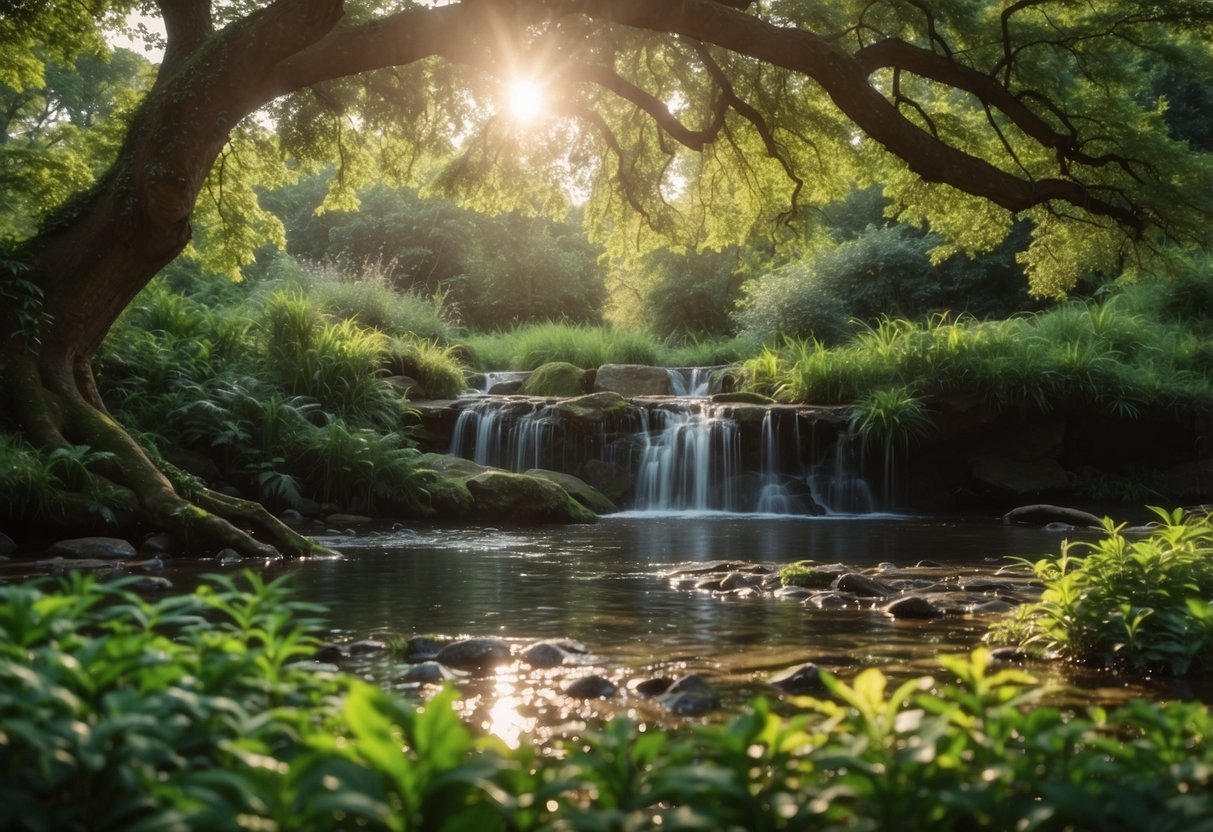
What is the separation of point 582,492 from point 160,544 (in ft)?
21.5

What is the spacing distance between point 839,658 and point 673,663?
657 millimetres

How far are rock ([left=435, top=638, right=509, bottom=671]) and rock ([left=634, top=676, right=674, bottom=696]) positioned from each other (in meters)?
0.69

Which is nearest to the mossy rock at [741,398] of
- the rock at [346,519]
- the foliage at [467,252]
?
the rock at [346,519]

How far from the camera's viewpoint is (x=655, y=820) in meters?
1.67

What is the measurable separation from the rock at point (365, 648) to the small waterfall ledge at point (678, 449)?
1032 cm

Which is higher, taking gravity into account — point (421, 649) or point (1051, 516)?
point (1051, 516)

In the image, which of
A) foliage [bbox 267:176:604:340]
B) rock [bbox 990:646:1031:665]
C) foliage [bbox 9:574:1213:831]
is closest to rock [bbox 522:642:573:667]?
rock [bbox 990:646:1031:665]

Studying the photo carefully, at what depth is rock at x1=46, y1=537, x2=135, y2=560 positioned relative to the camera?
737 centimetres

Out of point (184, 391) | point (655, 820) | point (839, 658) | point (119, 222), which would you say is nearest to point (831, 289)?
point (184, 391)

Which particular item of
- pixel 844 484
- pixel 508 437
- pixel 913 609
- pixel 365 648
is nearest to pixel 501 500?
pixel 508 437

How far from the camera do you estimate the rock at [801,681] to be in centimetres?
366

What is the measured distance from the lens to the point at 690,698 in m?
3.40

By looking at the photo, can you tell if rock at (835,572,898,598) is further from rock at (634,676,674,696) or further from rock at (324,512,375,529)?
rock at (324,512,375,529)

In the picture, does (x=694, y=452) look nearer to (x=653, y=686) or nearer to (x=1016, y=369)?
(x=1016, y=369)
